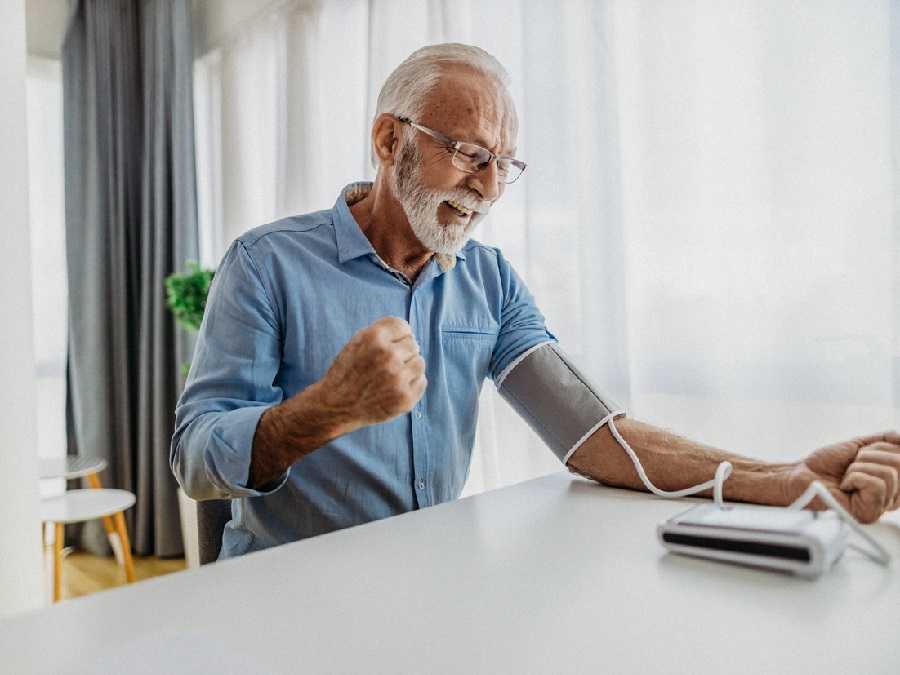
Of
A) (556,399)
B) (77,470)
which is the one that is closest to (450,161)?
(556,399)

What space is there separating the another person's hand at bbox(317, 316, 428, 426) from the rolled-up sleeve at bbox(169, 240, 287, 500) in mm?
168

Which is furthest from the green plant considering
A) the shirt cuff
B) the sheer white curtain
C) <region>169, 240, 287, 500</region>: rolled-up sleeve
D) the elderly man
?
the shirt cuff

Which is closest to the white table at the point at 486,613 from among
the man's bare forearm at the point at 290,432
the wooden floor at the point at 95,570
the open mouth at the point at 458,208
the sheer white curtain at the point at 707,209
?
the man's bare forearm at the point at 290,432

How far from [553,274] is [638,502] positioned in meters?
1.11

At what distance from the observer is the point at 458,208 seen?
1.32 metres

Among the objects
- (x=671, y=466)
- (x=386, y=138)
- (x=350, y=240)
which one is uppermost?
(x=386, y=138)

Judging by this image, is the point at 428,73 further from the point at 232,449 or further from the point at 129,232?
the point at 129,232

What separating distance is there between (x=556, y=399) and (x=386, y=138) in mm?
611

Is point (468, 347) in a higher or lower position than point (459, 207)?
lower

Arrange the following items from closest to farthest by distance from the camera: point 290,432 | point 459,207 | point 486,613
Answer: point 486,613
point 290,432
point 459,207

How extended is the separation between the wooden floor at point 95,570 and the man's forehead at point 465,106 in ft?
8.46

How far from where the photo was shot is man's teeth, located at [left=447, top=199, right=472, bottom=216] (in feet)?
4.29

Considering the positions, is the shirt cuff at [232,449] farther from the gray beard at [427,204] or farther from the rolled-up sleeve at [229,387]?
the gray beard at [427,204]

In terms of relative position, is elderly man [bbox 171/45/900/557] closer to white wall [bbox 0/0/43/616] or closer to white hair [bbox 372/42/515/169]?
white hair [bbox 372/42/515/169]
